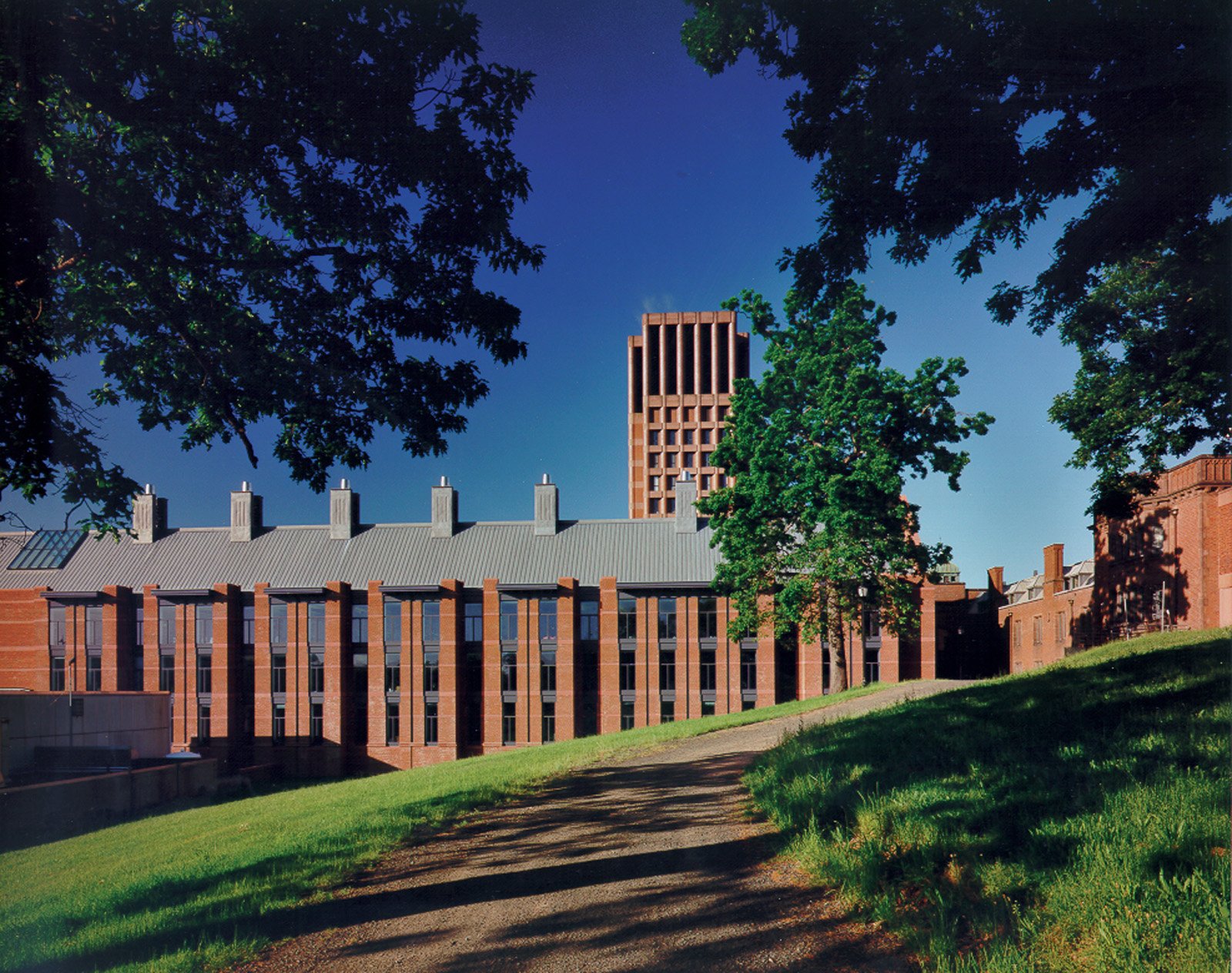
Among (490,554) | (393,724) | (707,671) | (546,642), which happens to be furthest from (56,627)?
(707,671)

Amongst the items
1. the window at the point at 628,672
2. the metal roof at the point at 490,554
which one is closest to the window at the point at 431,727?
the metal roof at the point at 490,554

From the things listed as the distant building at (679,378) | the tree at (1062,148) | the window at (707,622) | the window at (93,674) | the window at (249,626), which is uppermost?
the tree at (1062,148)

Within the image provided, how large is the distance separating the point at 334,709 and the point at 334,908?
37.6 meters

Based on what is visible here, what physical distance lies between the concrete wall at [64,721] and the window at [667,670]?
36824 mm

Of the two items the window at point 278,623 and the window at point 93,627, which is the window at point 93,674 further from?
the window at point 278,623

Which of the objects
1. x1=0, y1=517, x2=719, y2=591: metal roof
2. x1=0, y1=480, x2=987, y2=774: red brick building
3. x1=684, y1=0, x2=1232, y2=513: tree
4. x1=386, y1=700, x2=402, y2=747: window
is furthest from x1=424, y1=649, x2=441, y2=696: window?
x1=684, y1=0, x2=1232, y2=513: tree

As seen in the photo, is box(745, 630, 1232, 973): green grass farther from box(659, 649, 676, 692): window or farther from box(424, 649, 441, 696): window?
box(424, 649, 441, 696): window

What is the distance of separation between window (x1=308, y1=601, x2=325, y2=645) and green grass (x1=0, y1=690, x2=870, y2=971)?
7.30 m

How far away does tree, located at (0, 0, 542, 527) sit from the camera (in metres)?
7.18

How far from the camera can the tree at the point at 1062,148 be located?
736 centimetres

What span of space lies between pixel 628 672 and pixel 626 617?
354cm

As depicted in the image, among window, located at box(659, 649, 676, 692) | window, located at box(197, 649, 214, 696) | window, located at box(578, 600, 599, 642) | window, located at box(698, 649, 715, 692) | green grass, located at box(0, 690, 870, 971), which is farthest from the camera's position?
window, located at box(578, 600, 599, 642)

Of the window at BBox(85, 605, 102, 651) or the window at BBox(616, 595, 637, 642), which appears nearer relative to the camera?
the window at BBox(85, 605, 102, 651)

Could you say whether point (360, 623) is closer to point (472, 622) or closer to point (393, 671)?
point (393, 671)
